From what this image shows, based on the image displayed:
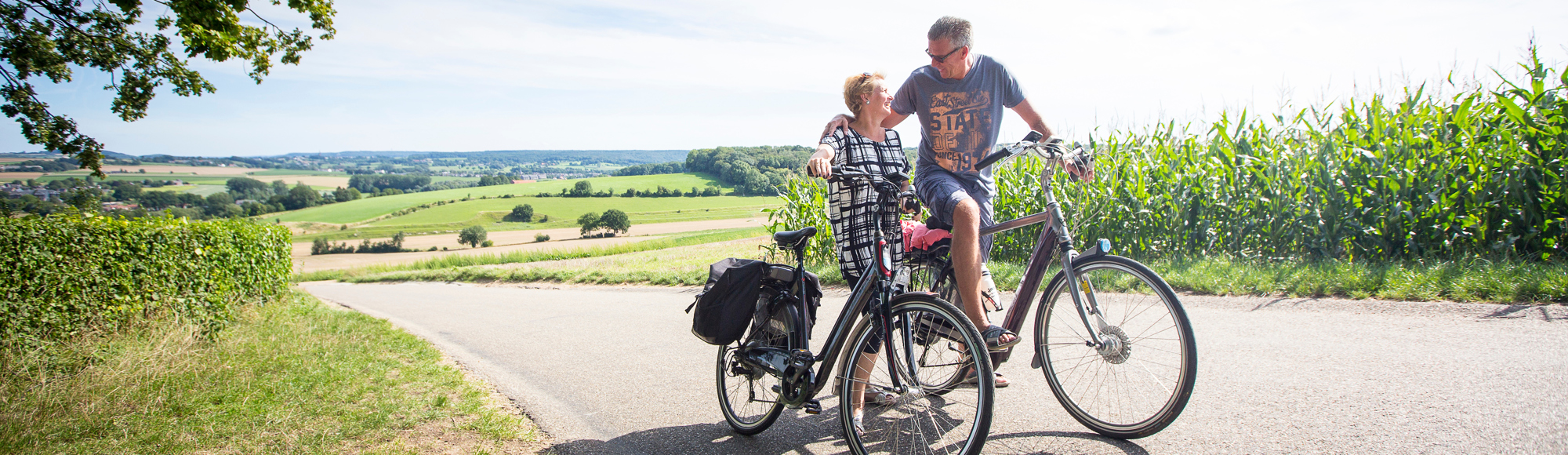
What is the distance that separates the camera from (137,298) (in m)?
6.78

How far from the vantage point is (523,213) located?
71188 millimetres

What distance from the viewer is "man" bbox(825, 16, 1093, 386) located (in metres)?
3.25

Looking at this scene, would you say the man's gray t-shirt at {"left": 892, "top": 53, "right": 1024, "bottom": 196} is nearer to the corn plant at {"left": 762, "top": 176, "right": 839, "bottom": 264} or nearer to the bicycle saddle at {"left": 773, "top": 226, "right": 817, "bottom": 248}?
the bicycle saddle at {"left": 773, "top": 226, "right": 817, "bottom": 248}

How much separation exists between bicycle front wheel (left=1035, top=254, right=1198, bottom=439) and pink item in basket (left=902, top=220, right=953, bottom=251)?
1.66 ft

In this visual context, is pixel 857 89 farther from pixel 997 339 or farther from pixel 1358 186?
pixel 1358 186

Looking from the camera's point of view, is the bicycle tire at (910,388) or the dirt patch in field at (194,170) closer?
the bicycle tire at (910,388)

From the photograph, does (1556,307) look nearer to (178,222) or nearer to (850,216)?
(850,216)

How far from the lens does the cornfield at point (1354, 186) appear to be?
5.64 meters

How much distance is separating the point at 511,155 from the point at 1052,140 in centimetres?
14541

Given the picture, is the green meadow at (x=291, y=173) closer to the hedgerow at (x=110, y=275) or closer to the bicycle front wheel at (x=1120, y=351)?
the hedgerow at (x=110, y=275)

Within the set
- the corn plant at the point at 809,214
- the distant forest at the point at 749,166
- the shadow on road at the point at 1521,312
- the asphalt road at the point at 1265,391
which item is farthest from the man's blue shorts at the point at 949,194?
the distant forest at the point at 749,166

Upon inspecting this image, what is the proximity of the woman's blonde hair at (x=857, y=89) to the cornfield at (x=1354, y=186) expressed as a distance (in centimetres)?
258

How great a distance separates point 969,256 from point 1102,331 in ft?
1.86

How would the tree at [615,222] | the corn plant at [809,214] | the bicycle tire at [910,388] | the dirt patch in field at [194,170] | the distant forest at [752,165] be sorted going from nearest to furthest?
1. the bicycle tire at [910,388]
2. the corn plant at [809,214]
3. the distant forest at [752,165]
4. the tree at [615,222]
5. the dirt patch in field at [194,170]
